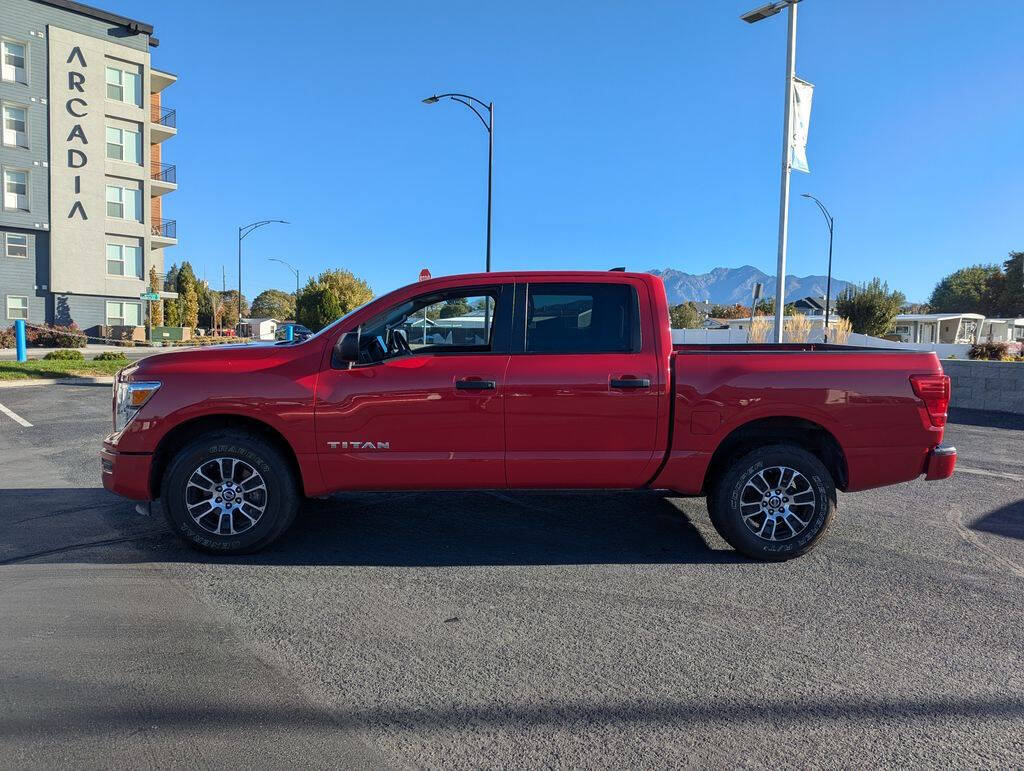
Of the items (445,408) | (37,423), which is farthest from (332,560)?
(37,423)

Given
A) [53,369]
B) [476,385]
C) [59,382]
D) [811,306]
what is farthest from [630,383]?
[811,306]

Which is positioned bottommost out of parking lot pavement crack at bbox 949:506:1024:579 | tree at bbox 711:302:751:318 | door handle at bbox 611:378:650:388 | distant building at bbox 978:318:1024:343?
parking lot pavement crack at bbox 949:506:1024:579

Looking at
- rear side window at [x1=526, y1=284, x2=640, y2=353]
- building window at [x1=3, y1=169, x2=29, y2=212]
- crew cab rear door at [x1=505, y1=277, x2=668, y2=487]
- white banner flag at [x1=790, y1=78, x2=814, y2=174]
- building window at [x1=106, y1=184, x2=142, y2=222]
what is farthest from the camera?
building window at [x1=106, y1=184, x2=142, y2=222]

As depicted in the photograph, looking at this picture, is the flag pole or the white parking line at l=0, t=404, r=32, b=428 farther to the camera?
the flag pole

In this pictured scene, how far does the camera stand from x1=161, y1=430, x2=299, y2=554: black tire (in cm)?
471

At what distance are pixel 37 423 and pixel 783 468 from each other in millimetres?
11142

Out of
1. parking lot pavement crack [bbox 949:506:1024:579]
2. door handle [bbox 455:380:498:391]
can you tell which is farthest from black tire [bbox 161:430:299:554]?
parking lot pavement crack [bbox 949:506:1024:579]

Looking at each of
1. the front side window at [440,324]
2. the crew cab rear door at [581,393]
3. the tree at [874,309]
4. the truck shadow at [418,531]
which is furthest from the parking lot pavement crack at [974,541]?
the tree at [874,309]

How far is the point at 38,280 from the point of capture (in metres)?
37.3

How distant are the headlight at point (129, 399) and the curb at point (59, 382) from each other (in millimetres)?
13602

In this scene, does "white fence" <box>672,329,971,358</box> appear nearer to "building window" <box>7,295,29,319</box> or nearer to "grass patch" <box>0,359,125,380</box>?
"grass patch" <box>0,359,125,380</box>

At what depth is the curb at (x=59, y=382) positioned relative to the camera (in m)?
16.2

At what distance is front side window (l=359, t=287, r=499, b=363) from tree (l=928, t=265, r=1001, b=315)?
281 ft

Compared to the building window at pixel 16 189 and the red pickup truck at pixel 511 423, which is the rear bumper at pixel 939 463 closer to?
the red pickup truck at pixel 511 423
